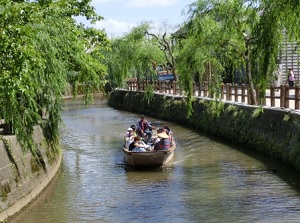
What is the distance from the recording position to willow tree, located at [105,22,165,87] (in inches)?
1516

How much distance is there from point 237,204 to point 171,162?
20.6ft

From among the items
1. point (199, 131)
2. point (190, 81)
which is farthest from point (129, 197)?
point (199, 131)

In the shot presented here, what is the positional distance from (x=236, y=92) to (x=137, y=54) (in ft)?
46.6

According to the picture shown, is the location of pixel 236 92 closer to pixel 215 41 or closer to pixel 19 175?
pixel 215 41

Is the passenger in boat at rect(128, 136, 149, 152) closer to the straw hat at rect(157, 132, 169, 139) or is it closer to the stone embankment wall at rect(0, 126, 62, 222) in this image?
the straw hat at rect(157, 132, 169, 139)

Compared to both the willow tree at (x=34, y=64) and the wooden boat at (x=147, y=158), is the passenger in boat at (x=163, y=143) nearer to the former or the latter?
the wooden boat at (x=147, y=158)

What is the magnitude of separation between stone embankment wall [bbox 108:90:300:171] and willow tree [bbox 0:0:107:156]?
6.43 metres

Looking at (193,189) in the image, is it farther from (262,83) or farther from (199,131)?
(199,131)

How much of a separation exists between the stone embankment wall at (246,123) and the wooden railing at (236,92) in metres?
0.64

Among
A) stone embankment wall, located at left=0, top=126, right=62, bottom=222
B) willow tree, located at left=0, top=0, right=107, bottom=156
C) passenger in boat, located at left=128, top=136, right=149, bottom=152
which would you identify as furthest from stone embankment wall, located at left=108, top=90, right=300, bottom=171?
stone embankment wall, located at left=0, top=126, right=62, bottom=222

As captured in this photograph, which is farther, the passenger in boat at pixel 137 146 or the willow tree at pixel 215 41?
the willow tree at pixel 215 41

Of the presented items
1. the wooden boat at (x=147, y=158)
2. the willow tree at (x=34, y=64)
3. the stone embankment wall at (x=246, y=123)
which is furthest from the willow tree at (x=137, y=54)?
the wooden boat at (x=147, y=158)

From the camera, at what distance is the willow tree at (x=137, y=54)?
3850cm

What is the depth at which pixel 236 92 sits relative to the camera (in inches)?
1011
